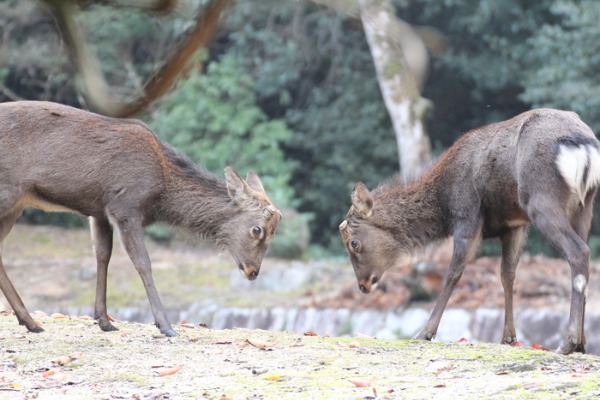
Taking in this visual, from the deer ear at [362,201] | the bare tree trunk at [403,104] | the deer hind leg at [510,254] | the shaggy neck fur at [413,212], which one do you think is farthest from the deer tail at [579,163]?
the bare tree trunk at [403,104]

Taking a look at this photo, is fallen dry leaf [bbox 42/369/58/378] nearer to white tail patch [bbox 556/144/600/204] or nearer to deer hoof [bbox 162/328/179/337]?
deer hoof [bbox 162/328/179/337]

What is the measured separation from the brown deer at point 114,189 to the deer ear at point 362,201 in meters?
0.75

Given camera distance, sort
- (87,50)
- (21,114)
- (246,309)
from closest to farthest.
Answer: (87,50) → (21,114) → (246,309)

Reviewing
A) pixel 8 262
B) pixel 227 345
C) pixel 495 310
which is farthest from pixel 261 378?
pixel 8 262

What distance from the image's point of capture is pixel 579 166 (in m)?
7.09

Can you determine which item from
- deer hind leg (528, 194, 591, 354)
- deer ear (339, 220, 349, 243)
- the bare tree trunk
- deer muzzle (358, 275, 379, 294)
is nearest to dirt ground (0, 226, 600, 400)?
deer hind leg (528, 194, 591, 354)

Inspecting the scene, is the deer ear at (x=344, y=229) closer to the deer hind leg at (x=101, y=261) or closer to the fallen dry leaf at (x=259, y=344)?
the fallen dry leaf at (x=259, y=344)

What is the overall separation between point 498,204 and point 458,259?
0.55 metres

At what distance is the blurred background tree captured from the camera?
21.7 meters

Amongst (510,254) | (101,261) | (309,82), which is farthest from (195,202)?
(309,82)

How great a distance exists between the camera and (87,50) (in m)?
3.27

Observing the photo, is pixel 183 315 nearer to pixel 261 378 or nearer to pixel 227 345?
pixel 227 345

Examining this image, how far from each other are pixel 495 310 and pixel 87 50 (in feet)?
35.4

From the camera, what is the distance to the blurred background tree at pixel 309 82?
21.7 m
